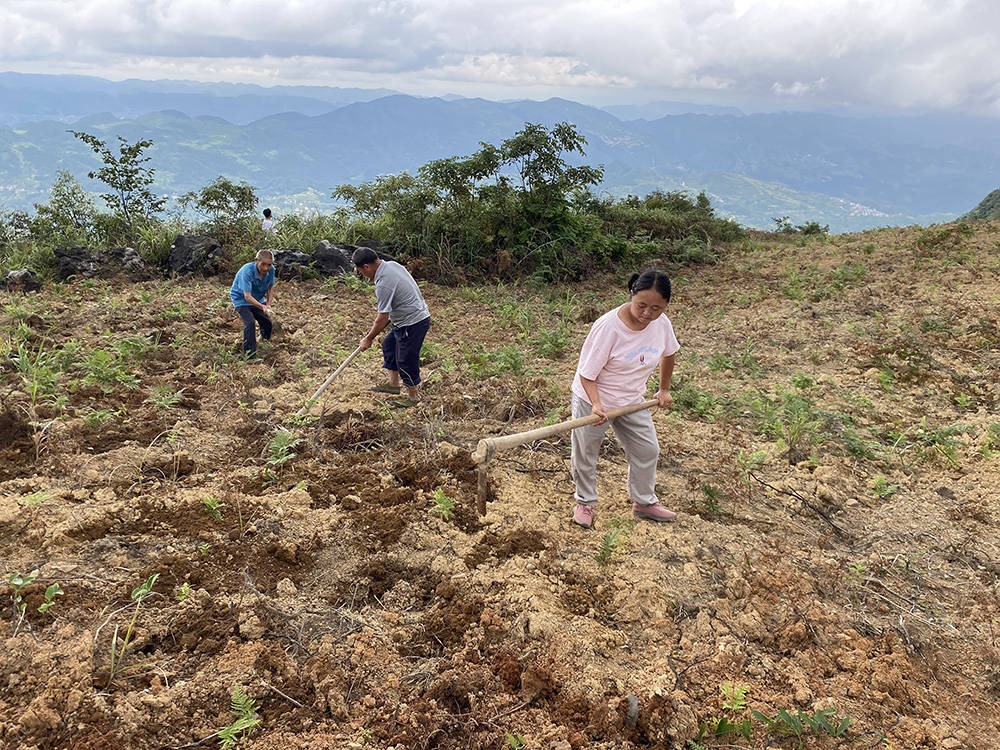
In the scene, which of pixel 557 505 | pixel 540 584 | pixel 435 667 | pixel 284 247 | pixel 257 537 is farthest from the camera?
pixel 284 247

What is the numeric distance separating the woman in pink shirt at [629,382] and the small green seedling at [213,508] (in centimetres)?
225

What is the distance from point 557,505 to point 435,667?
1580mm

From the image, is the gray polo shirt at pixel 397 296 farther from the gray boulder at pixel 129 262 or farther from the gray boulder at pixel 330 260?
the gray boulder at pixel 129 262

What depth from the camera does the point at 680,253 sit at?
13281 millimetres

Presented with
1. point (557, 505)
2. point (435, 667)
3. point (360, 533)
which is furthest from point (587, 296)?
point (435, 667)

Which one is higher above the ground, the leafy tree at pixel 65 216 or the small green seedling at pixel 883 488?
the leafy tree at pixel 65 216

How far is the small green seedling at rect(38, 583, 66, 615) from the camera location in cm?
258

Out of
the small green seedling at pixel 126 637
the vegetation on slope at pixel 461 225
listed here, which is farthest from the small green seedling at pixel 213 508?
the vegetation on slope at pixel 461 225

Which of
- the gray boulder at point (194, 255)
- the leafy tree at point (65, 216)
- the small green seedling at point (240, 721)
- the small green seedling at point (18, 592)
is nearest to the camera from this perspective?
the small green seedling at point (240, 721)

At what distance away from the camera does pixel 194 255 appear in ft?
34.6

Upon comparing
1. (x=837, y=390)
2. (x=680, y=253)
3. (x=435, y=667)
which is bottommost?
(x=435, y=667)

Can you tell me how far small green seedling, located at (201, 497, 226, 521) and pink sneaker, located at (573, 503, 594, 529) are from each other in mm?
2228

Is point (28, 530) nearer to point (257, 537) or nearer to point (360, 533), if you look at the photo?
point (257, 537)

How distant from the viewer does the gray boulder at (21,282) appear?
9.16 meters
